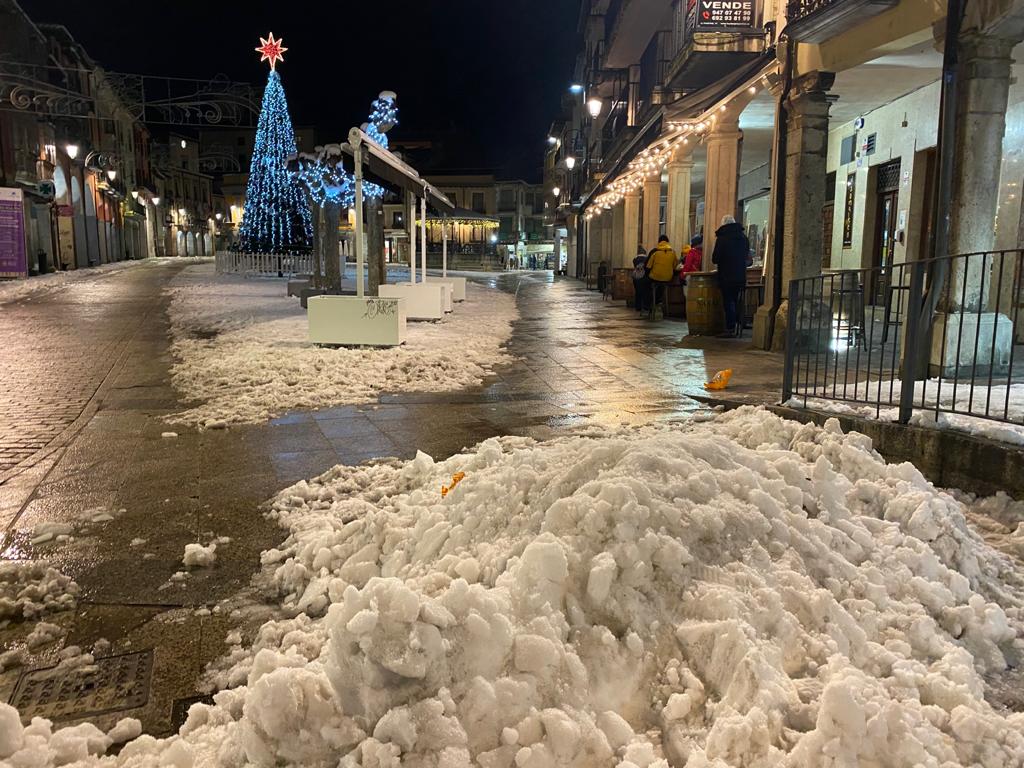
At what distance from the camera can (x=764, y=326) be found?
36.4 feet

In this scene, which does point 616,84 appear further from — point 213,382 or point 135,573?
point 135,573

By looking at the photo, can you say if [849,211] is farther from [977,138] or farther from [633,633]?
[633,633]

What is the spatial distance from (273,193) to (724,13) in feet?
73.1

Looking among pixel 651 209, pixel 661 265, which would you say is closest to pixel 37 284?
pixel 651 209

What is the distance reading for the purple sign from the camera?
23781mm

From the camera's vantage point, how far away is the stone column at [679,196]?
18.2 metres

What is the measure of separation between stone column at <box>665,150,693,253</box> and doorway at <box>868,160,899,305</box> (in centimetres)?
516

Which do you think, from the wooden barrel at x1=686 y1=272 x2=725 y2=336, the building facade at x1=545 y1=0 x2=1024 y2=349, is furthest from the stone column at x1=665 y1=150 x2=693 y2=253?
the wooden barrel at x1=686 y1=272 x2=725 y2=336

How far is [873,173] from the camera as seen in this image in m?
→ 13.7

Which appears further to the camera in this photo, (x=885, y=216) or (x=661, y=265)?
(x=661, y=265)

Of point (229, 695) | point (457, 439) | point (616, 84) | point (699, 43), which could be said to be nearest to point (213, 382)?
point (457, 439)

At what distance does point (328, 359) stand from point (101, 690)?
7.00 meters

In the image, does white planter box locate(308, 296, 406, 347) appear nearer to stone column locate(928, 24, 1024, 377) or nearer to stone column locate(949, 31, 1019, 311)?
stone column locate(928, 24, 1024, 377)

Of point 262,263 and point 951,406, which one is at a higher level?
point 262,263
